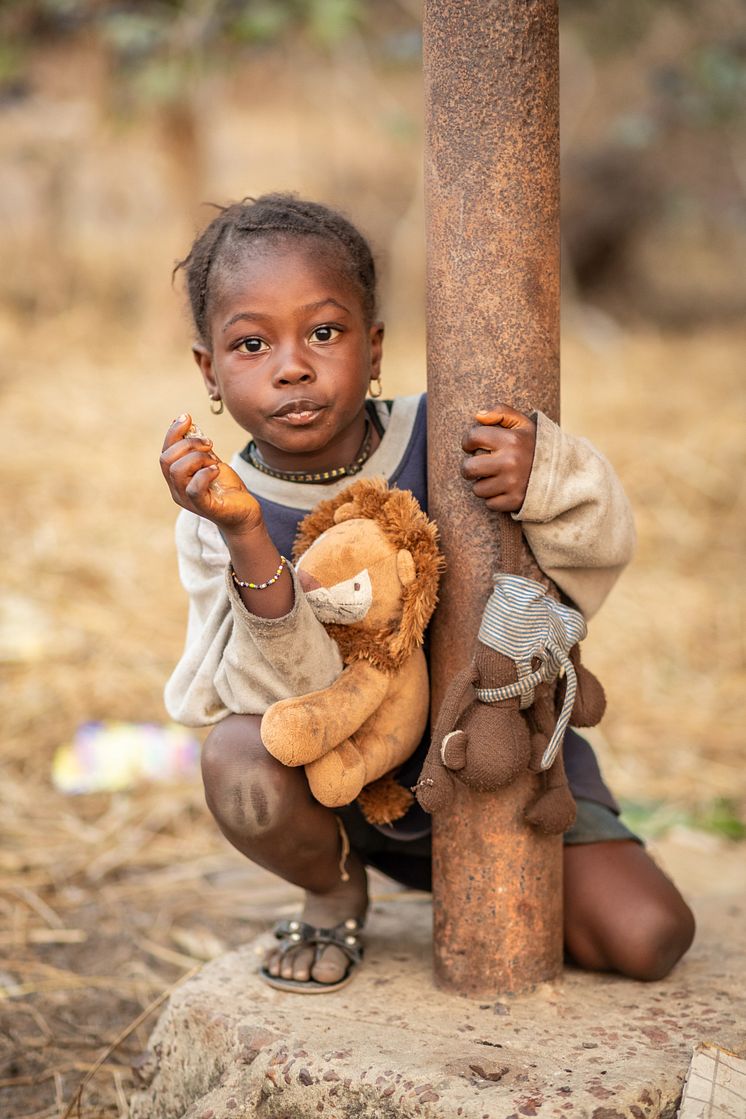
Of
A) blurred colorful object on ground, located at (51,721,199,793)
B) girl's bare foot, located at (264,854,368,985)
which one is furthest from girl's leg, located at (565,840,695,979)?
blurred colorful object on ground, located at (51,721,199,793)

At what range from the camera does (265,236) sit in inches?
70.2

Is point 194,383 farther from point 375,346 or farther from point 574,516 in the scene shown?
point 574,516

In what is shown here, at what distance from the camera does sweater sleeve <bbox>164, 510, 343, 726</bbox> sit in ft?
5.34

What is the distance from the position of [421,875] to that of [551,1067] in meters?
0.58

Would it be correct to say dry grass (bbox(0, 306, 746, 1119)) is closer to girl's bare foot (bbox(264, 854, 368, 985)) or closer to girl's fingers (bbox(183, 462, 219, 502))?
girl's bare foot (bbox(264, 854, 368, 985))

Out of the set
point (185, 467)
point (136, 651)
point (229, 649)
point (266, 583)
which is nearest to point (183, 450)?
point (185, 467)

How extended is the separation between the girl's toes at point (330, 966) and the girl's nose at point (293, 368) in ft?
2.86

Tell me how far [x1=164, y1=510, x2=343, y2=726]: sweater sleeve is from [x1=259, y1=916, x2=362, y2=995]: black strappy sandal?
0.40m

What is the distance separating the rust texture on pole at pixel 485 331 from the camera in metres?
1.64

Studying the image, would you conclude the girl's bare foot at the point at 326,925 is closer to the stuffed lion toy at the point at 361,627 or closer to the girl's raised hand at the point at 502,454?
the stuffed lion toy at the point at 361,627

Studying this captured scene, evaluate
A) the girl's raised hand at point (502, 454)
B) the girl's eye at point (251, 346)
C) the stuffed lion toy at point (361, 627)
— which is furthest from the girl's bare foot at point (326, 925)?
the girl's eye at point (251, 346)

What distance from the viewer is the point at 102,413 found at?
583 centimetres

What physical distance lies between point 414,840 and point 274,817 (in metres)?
0.35

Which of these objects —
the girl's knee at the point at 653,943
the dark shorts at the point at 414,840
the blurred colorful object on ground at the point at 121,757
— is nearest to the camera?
the girl's knee at the point at 653,943
